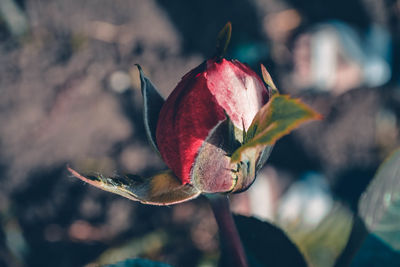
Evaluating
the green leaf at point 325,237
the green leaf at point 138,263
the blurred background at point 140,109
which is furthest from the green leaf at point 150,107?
the blurred background at point 140,109

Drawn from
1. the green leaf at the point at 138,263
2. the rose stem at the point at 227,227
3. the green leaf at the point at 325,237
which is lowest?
the green leaf at the point at 325,237

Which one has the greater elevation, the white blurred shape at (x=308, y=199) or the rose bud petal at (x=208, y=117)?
the rose bud petal at (x=208, y=117)

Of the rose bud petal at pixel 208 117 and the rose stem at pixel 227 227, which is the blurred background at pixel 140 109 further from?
the rose bud petal at pixel 208 117

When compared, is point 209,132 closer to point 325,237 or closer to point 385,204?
point 385,204

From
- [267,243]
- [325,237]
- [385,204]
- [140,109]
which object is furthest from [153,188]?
[140,109]

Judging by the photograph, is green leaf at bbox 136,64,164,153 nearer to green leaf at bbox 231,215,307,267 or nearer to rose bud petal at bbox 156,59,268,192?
rose bud petal at bbox 156,59,268,192

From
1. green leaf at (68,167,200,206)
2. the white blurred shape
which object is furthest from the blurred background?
green leaf at (68,167,200,206)

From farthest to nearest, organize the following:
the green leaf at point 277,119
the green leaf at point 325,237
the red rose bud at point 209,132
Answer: the green leaf at point 325,237 → the red rose bud at point 209,132 → the green leaf at point 277,119
